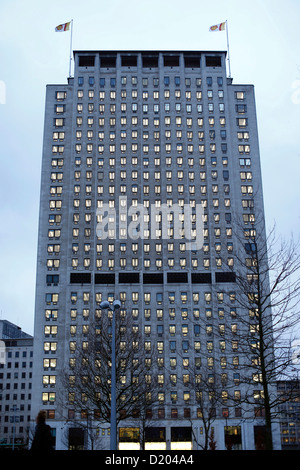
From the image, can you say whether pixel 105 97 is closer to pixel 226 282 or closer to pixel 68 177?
pixel 68 177

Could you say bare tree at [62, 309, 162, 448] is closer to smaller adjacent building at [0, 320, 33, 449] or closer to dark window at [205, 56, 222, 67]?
dark window at [205, 56, 222, 67]

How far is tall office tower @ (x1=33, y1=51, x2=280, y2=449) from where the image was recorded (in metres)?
102

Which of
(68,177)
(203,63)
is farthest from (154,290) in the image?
(203,63)

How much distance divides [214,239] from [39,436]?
325ft

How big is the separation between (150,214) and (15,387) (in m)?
86.0

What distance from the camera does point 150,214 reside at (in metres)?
114

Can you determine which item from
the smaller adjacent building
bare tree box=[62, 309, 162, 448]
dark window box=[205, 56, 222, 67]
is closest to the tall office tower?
dark window box=[205, 56, 222, 67]

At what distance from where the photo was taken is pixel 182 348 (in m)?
104
